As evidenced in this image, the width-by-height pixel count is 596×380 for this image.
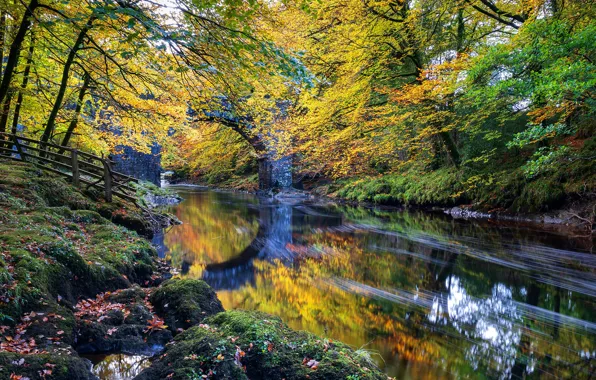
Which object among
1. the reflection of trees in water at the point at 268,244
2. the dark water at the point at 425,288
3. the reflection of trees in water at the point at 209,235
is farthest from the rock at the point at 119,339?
the reflection of trees in water at the point at 209,235

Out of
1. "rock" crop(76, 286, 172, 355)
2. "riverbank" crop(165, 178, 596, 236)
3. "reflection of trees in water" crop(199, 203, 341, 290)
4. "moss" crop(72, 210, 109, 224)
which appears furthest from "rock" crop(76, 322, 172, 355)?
"riverbank" crop(165, 178, 596, 236)

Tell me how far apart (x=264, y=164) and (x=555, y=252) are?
17.0 m

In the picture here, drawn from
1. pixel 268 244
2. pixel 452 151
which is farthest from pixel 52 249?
pixel 452 151

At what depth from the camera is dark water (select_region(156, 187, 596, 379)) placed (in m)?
3.34

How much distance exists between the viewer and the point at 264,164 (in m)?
22.0

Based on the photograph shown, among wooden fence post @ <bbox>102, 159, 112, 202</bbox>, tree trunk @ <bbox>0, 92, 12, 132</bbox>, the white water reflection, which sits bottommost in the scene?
the white water reflection

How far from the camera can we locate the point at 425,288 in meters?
5.24

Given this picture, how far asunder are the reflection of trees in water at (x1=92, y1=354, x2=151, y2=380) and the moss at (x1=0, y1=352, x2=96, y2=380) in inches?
14.8

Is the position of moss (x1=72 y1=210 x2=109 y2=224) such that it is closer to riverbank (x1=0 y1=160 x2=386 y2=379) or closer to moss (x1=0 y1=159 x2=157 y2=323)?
moss (x1=0 y1=159 x2=157 y2=323)

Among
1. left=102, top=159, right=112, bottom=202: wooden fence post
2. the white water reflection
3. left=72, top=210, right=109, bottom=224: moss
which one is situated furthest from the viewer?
left=102, top=159, right=112, bottom=202: wooden fence post

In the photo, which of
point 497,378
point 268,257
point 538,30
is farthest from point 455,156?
point 497,378

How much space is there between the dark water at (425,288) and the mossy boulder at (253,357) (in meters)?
0.82

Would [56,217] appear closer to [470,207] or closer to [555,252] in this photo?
[555,252]

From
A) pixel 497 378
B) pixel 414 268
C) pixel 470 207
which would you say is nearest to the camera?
pixel 497 378
